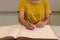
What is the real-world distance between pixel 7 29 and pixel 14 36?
143 mm

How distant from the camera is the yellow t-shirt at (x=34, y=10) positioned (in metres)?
0.96

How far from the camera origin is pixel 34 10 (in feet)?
3.22

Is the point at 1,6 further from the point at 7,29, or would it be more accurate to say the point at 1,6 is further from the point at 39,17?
the point at 7,29

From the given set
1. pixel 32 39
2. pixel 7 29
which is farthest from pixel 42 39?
pixel 7 29

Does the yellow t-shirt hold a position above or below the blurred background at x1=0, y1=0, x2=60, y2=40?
above

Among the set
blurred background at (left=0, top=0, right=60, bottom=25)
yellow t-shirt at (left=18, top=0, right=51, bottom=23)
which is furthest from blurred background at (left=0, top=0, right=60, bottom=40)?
yellow t-shirt at (left=18, top=0, right=51, bottom=23)

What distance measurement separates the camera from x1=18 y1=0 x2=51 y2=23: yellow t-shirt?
37.9 inches

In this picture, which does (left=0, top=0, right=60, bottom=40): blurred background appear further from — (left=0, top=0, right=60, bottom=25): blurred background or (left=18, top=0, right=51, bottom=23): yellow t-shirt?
(left=18, top=0, right=51, bottom=23): yellow t-shirt

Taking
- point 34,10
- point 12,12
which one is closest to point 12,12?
point 12,12

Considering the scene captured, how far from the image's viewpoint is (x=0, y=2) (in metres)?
1.49

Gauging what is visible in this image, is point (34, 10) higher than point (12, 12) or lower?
higher

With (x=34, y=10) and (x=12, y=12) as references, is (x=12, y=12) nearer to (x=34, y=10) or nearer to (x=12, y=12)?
(x=12, y=12)

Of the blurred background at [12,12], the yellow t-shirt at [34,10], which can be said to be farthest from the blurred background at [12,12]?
the yellow t-shirt at [34,10]

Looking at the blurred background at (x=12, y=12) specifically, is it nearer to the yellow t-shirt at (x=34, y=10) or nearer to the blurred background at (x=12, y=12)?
the blurred background at (x=12, y=12)
